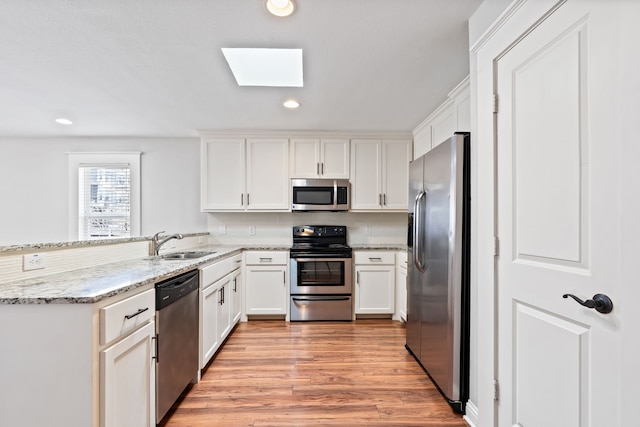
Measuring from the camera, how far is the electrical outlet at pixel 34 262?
4.66ft

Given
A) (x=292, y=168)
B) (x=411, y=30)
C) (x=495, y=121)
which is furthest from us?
(x=292, y=168)

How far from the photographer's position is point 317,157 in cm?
352

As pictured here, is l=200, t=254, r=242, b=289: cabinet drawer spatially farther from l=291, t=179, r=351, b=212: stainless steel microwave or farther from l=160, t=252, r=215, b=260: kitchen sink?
l=291, t=179, r=351, b=212: stainless steel microwave

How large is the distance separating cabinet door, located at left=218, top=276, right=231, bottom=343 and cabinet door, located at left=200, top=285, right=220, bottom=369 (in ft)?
0.27

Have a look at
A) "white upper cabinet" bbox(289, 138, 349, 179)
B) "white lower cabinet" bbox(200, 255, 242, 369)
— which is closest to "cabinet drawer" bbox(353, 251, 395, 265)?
"white upper cabinet" bbox(289, 138, 349, 179)

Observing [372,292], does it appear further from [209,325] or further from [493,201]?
[493,201]

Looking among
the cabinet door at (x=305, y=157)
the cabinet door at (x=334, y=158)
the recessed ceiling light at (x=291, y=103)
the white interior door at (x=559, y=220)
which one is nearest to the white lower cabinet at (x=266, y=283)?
the cabinet door at (x=305, y=157)

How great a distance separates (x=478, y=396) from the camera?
1.50m

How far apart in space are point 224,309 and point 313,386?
1096mm

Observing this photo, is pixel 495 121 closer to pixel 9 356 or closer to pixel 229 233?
Answer: pixel 9 356

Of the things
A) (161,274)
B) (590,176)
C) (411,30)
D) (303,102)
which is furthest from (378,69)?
(161,274)

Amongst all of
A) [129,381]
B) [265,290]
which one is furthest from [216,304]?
[129,381]

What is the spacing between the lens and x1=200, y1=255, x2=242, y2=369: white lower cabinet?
210 centimetres

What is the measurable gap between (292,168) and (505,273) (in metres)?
2.65
